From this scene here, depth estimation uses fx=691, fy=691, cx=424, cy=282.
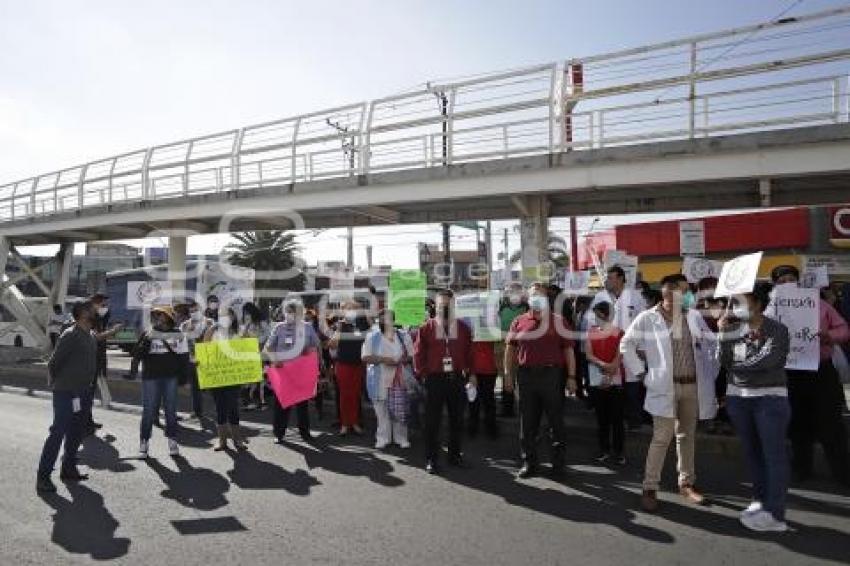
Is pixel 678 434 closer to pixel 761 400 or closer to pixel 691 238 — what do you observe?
pixel 761 400

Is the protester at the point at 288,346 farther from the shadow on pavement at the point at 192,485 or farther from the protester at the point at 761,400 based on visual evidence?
the protester at the point at 761,400

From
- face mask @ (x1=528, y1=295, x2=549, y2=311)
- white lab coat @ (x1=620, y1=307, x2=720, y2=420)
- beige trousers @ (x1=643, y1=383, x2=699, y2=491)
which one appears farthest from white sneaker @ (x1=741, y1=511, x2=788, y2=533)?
face mask @ (x1=528, y1=295, x2=549, y2=311)

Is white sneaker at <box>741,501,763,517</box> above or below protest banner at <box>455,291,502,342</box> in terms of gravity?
below

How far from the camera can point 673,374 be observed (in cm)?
600

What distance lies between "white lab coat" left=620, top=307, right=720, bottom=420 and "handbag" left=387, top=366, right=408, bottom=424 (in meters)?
3.34

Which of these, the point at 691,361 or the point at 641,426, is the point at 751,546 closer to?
the point at 691,361

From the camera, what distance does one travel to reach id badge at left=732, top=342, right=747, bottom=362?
5480 millimetres

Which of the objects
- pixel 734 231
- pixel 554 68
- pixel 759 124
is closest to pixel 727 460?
pixel 759 124

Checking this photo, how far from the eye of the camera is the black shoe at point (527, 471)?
7012mm

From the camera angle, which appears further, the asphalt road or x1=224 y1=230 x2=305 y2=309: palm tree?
x1=224 y1=230 x2=305 y2=309: palm tree

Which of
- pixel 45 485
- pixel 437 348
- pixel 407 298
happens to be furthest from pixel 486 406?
pixel 45 485

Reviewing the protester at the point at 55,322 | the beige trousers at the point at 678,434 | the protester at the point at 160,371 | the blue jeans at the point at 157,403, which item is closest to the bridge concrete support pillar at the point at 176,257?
the protester at the point at 55,322

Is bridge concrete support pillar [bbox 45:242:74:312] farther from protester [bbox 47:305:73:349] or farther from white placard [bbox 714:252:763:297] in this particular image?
white placard [bbox 714:252:763:297]

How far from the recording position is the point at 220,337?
30.1 ft
